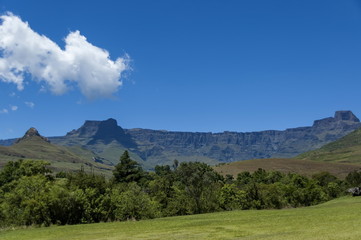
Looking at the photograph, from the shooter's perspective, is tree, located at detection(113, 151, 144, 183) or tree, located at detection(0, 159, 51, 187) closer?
tree, located at detection(0, 159, 51, 187)

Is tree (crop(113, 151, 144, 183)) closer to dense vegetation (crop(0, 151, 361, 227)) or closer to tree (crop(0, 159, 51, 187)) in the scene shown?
dense vegetation (crop(0, 151, 361, 227))

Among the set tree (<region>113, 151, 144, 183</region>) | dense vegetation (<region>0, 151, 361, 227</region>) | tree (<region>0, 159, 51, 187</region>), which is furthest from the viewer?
tree (<region>113, 151, 144, 183</region>)

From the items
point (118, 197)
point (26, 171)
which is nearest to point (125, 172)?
point (26, 171)

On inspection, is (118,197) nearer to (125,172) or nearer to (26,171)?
(26,171)

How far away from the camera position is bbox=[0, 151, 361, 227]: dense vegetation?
2108 inches

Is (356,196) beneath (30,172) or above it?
beneath

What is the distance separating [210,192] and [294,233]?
49.3 metres

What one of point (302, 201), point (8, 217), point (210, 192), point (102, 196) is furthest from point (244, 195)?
point (8, 217)

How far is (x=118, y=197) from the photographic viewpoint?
62344mm

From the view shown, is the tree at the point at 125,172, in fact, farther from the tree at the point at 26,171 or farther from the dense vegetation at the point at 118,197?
the tree at the point at 26,171

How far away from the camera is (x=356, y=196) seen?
202 ft

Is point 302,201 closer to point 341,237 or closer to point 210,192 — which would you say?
point 210,192

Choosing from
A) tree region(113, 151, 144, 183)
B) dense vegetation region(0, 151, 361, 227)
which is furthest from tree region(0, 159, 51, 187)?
tree region(113, 151, 144, 183)

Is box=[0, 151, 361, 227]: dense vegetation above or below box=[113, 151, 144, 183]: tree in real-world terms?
below
